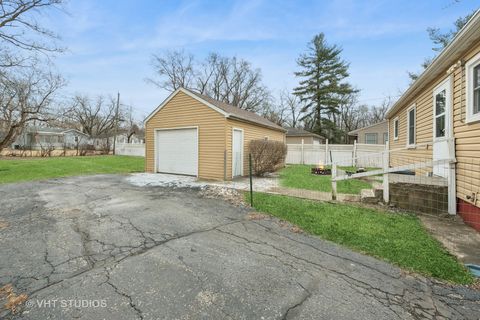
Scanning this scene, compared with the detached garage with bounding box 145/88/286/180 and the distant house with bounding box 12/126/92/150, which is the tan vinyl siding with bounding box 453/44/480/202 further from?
the distant house with bounding box 12/126/92/150

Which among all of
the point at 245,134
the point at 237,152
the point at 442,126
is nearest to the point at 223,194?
the point at 237,152

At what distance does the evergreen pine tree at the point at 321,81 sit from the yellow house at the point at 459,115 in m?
26.1

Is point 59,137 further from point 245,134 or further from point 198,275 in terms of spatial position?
point 198,275

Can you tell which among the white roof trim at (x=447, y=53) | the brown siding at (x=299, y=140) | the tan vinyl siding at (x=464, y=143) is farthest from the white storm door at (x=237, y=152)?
the brown siding at (x=299, y=140)

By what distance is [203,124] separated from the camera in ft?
33.9

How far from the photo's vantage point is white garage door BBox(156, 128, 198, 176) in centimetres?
1078

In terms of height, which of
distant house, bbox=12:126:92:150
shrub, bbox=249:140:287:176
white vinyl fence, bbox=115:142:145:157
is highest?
distant house, bbox=12:126:92:150

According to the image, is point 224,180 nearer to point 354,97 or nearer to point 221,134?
point 221,134

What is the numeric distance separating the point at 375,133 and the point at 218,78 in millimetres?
23131

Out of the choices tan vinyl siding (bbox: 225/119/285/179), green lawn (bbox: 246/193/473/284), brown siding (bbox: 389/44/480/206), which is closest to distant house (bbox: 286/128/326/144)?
tan vinyl siding (bbox: 225/119/285/179)

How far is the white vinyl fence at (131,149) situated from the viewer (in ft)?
88.8

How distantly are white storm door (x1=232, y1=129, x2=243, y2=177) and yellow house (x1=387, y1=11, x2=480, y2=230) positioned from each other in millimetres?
6417

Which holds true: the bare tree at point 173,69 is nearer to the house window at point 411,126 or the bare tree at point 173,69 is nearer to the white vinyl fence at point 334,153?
the white vinyl fence at point 334,153

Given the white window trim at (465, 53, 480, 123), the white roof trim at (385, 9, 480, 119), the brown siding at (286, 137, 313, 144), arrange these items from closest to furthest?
the white roof trim at (385, 9, 480, 119)
the white window trim at (465, 53, 480, 123)
the brown siding at (286, 137, 313, 144)
